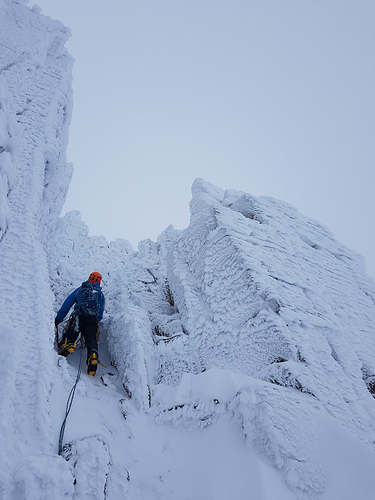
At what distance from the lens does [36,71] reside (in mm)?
6566

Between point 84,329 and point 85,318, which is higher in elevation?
point 85,318

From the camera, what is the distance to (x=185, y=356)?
456cm

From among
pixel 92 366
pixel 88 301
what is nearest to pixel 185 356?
pixel 92 366

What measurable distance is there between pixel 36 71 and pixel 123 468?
7949 mm

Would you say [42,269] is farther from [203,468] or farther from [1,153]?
[203,468]

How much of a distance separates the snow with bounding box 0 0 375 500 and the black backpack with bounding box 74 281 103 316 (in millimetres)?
598

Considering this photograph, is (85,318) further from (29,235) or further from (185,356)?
(185,356)

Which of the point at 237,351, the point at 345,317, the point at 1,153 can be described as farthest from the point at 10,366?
the point at 345,317

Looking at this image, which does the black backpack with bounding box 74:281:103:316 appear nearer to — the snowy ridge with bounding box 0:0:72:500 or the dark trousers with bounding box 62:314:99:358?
the dark trousers with bounding box 62:314:99:358

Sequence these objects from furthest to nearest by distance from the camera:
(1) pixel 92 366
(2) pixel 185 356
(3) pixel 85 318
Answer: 1. (3) pixel 85 318
2. (2) pixel 185 356
3. (1) pixel 92 366

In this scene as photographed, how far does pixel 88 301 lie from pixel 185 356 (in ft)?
Result: 6.16

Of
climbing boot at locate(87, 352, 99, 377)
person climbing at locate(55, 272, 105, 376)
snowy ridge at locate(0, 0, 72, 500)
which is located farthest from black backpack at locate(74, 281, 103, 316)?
snowy ridge at locate(0, 0, 72, 500)

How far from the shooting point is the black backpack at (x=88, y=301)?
469cm

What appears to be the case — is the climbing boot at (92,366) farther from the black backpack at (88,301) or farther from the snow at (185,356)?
the black backpack at (88,301)
